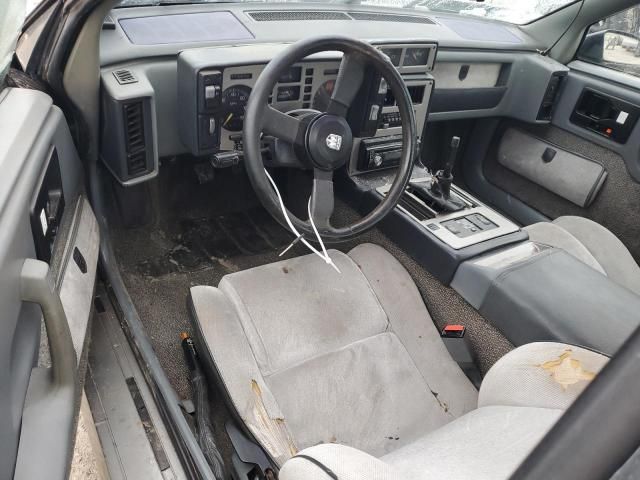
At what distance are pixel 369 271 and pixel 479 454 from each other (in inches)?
36.4

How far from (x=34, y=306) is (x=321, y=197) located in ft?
2.58

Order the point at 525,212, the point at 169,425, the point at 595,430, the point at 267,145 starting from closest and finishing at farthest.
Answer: the point at 595,430, the point at 169,425, the point at 267,145, the point at 525,212

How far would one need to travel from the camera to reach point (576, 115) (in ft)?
8.19

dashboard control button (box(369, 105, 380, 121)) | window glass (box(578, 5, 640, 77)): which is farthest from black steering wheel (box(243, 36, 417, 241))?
window glass (box(578, 5, 640, 77))

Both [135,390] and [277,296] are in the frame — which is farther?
[277,296]

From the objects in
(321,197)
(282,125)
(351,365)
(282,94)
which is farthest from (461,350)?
(282,94)

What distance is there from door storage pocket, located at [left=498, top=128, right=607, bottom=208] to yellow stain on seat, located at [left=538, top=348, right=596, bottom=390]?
1554 millimetres

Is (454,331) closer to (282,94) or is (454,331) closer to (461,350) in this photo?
(461,350)

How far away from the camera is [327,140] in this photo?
1.42m

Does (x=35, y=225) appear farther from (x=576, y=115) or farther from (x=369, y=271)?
(x=576, y=115)

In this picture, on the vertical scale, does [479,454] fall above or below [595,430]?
below

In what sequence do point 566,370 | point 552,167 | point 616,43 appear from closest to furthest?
point 566,370 → point 616,43 → point 552,167

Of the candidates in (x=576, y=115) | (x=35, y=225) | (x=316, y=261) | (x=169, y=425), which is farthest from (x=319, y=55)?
(x=576, y=115)

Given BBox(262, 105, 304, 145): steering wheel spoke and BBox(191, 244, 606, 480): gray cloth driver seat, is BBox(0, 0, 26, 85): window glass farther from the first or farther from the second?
BBox(191, 244, 606, 480): gray cloth driver seat
